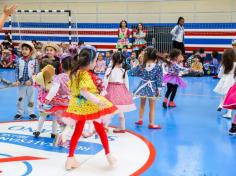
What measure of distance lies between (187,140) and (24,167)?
2.42 m

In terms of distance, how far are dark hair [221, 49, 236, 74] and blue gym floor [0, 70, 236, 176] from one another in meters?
0.92

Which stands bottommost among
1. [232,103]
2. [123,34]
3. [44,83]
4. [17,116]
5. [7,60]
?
[17,116]

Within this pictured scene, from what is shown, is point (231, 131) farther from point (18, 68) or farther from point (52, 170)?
point (18, 68)

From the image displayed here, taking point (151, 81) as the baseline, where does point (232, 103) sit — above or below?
below

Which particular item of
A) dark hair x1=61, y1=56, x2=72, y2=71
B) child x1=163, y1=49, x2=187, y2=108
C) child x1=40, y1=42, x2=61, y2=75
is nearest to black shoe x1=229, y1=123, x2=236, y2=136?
child x1=163, y1=49, x2=187, y2=108

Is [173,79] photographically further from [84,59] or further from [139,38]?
[139,38]

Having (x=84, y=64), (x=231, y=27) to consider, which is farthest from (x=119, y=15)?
(x=84, y=64)

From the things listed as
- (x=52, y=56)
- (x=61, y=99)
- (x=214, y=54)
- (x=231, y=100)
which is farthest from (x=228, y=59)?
(x=214, y=54)

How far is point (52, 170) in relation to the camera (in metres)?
4.00

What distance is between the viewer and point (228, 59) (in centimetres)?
666

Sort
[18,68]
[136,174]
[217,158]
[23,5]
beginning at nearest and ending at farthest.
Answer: [136,174], [217,158], [18,68], [23,5]

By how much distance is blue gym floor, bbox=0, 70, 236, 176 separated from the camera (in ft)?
13.8

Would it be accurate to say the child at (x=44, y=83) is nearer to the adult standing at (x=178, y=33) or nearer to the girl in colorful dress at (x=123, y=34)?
the girl in colorful dress at (x=123, y=34)

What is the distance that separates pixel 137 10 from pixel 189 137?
461 inches
